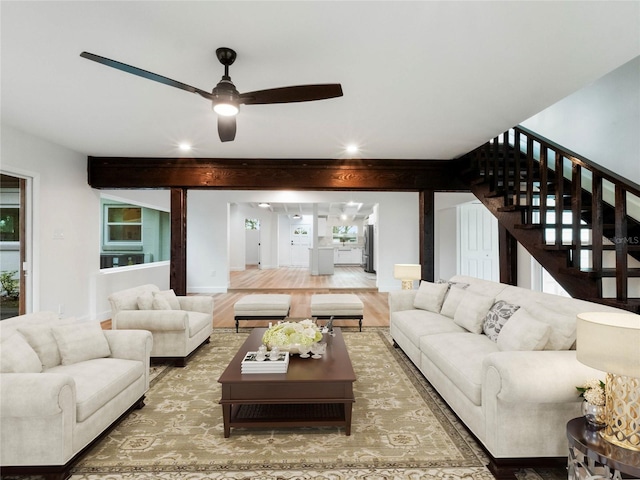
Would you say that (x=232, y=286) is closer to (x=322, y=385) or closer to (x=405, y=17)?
(x=322, y=385)

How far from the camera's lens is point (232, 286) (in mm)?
9078

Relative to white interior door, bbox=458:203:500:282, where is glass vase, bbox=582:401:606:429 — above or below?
below

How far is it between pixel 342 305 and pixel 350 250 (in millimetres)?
11150

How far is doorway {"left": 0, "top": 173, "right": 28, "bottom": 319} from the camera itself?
4121 mm

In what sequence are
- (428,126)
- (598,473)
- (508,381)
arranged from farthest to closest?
(428,126) < (508,381) < (598,473)

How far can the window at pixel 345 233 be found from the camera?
1634 cm

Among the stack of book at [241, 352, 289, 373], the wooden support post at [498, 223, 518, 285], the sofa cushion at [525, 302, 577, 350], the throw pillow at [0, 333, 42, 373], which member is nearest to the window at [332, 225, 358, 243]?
the wooden support post at [498, 223, 518, 285]

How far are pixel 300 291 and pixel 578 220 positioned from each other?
634cm

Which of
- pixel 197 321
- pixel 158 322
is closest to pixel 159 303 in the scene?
pixel 158 322

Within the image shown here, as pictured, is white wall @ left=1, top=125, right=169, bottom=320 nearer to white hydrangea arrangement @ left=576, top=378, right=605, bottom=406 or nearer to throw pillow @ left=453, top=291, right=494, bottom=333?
throw pillow @ left=453, top=291, right=494, bottom=333

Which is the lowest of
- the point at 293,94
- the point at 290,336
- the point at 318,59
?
the point at 290,336

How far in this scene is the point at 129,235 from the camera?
6812 millimetres

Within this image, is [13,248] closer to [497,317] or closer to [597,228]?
[497,317]

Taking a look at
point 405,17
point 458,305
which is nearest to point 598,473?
point 458,305
